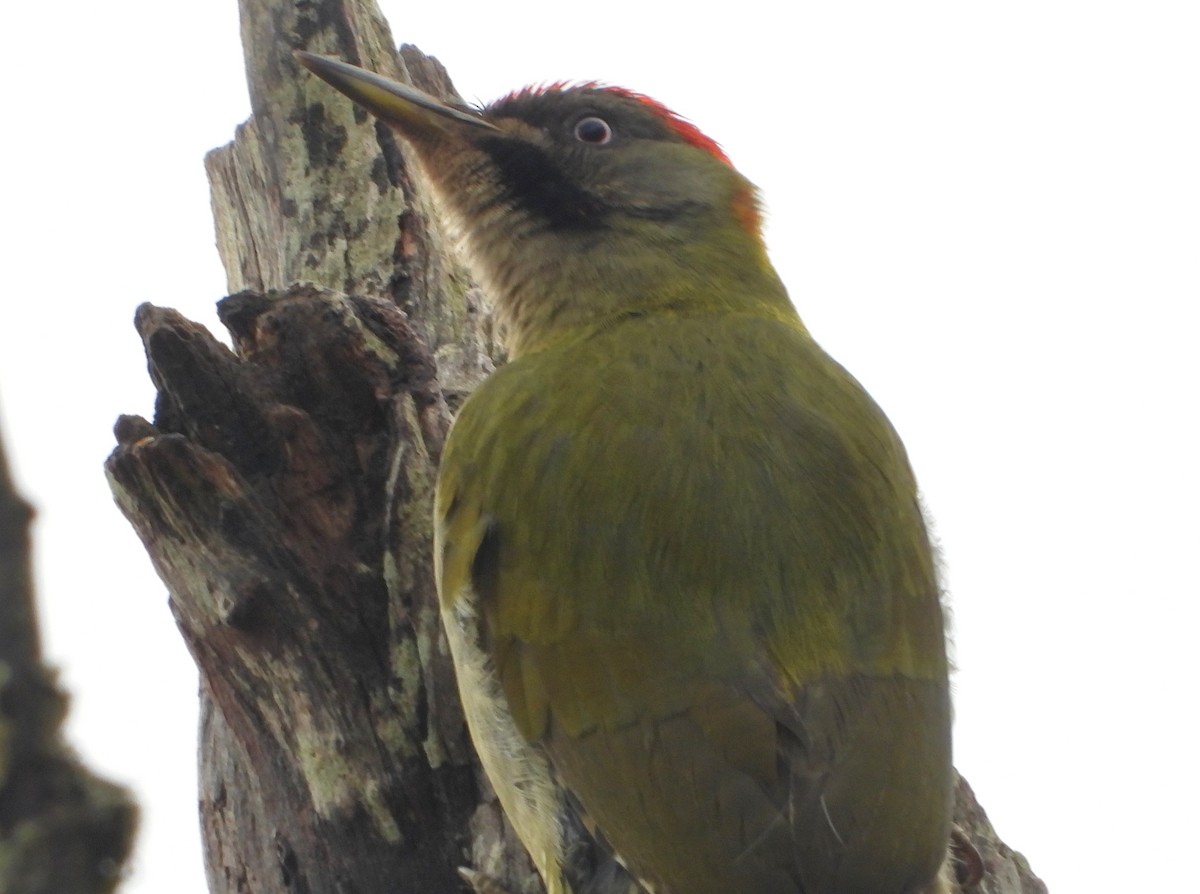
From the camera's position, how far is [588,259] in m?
4.23

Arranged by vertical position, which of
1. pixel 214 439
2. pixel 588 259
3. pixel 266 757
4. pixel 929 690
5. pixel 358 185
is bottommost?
pixel 929 690

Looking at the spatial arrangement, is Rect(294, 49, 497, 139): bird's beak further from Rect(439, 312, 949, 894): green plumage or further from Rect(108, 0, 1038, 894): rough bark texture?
Rect(439, 312, 949, 894): green plumage

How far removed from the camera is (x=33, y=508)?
0.87 metres

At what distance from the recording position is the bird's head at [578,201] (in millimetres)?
4176

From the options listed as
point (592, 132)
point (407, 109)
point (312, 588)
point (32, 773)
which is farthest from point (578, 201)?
point (32, 773)

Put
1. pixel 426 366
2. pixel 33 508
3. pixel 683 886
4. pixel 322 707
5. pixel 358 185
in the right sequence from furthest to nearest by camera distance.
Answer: pixel 358 185 → pixel 426 366 → pixel 322 707 → pixel 683 886 → pixel 33 508

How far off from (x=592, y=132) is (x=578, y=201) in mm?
276

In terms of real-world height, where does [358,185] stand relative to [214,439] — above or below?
above

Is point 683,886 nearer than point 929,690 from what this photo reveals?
Yes

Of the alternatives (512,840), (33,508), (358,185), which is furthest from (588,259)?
(33,508)

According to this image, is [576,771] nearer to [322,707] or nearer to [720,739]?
[720,739]

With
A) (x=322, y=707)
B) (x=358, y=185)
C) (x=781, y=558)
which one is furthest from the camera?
(x=358, y=185)

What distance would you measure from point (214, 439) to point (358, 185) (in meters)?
1.62

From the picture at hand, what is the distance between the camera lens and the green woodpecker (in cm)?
278
